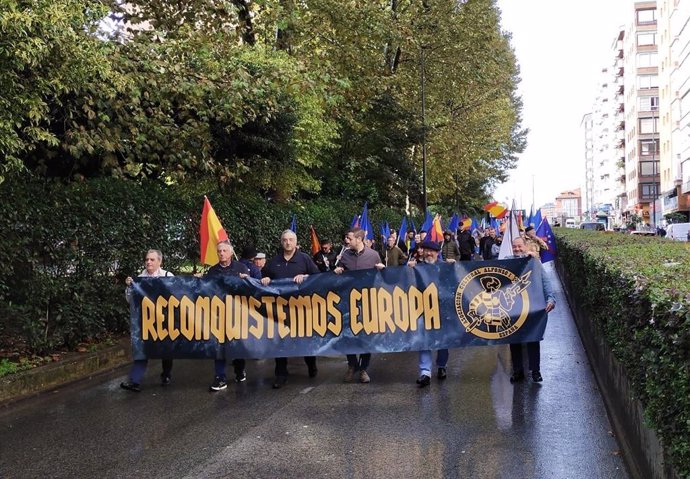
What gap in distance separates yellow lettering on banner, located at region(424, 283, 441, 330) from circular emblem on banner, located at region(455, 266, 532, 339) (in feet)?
0.78

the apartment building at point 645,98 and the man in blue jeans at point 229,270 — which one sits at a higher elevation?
the apartment building at point 645,98

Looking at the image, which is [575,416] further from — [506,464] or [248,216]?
[248,216]

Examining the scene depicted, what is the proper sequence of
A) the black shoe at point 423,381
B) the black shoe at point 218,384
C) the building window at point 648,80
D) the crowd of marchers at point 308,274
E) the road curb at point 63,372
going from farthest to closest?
1. the building window at point 648,80
2. the crowd of marchers at point 308,274
3. the black shoe at point 218,384
4. the black shoe at point 423,381
5. the road curb at point 63,372

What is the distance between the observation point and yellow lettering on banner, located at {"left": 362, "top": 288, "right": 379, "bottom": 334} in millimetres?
8422

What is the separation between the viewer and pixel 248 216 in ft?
55.4

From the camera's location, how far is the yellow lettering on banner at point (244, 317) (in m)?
8.46

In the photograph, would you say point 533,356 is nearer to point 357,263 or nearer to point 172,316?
point 357,263

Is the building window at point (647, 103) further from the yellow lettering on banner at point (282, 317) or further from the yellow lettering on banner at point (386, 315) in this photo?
the yellow lettering on banner at point (282, 317)

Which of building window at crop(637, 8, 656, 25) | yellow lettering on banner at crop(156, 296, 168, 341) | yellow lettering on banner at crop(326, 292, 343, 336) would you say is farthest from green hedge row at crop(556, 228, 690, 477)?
building window at crop(637, 8, 656, 25)

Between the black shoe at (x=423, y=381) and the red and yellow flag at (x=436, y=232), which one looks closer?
the black shoe at (x=423, y=381)

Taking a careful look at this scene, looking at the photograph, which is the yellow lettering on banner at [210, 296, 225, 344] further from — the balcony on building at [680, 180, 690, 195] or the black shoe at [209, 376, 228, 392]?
the balcony on building at [680, 180, 690, 195]

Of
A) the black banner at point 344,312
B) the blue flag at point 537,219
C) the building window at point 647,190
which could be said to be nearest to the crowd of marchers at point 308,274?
the black banner at point 344,312

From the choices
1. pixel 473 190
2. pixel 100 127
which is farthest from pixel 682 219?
pixel 100 127

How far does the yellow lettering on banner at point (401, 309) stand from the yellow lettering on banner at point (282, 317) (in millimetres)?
1305
